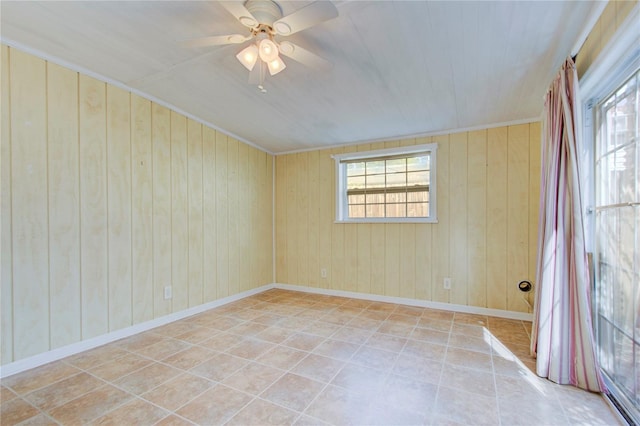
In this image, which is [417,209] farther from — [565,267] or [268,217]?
[268,217]

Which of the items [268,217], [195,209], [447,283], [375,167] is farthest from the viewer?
[268,217]

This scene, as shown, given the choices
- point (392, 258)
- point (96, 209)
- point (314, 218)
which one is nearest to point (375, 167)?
point (314, 218)

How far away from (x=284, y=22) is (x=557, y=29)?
5.52ft

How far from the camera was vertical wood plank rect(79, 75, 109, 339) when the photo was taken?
242cm

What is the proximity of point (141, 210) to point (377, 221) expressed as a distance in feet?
9.26

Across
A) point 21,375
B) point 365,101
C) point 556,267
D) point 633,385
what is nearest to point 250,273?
point 21,375

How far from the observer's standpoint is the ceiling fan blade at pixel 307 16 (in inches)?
53.6

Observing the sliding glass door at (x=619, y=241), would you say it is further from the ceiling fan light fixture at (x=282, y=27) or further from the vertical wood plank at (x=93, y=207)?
the vertical wood plank at (x=93, y=207)

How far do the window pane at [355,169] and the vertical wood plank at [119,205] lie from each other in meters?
2.75

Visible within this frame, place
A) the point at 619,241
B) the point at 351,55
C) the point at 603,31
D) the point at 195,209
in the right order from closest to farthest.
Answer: the point at 603,31
the point at 619,241
the point at 351,55
the point at 195,209

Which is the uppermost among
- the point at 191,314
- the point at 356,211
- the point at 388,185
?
the point at 388,185

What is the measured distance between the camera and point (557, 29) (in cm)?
176

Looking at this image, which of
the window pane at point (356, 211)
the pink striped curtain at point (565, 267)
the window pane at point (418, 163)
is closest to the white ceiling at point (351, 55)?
the pink striped curtain at point (565, 267)

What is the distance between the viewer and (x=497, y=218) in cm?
332
